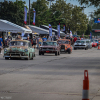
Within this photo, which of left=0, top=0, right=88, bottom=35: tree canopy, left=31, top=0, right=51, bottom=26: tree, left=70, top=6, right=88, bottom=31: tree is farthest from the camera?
left=70, top=6, right=88, bottom=31: tree

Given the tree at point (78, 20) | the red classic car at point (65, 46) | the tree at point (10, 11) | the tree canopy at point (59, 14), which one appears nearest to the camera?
the red classic car at point (65, 46)

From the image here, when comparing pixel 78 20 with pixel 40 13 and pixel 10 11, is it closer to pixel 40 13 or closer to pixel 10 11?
pixel 40 13

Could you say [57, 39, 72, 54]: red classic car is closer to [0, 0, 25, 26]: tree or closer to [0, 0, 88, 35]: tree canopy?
[0, 0, 25, 26]: tree

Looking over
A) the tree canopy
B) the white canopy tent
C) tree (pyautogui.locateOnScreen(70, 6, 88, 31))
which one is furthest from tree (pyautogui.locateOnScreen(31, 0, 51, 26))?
the white canopy tent

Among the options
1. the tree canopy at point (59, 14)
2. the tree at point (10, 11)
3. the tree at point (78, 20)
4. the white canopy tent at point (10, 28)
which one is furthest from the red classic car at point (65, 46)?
the tree at point (78, 20)

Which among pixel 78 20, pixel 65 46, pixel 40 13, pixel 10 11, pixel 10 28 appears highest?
pixel 40 13

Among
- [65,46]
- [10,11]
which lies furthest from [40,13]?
[65,46]

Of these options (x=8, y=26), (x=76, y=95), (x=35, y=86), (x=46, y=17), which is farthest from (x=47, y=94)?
(x=46, y=17)

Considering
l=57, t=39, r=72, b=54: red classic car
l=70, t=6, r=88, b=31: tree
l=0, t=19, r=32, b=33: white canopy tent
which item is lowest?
l=57, t=39, r=72, b=54: red classic car

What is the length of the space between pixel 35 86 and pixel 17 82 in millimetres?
1134

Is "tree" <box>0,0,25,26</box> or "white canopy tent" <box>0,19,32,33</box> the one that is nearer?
"white canopy tent" <box>0,19,32,33</box>

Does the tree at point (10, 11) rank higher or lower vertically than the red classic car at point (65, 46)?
higher

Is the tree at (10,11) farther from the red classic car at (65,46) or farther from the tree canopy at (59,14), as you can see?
the red classic car at (65,46)

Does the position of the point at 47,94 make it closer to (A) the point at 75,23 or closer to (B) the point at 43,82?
(B) the point at 43,82
